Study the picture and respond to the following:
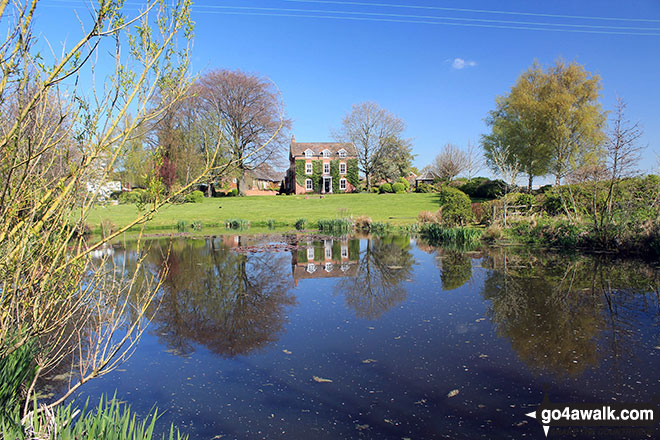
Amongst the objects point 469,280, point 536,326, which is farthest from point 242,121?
point 536,326

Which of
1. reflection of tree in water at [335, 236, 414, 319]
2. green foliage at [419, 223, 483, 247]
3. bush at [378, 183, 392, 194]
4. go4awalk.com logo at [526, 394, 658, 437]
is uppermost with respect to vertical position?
bush at [378, 183, 392, 194]

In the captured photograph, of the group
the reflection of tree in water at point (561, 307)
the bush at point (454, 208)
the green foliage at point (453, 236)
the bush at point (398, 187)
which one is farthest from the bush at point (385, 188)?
the reflection of tree in water at point (561, 307)

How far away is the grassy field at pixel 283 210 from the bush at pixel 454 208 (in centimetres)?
533

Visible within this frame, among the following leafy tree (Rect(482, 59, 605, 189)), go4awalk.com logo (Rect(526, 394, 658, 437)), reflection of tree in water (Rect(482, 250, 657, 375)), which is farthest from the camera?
leafy tree (Rect(482, 59, 605, 189))

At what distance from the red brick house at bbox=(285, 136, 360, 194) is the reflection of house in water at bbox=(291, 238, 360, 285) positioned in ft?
117

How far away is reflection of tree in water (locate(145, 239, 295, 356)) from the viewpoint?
5.73 metres

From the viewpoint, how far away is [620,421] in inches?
137

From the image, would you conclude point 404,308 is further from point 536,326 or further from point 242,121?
point 242,121

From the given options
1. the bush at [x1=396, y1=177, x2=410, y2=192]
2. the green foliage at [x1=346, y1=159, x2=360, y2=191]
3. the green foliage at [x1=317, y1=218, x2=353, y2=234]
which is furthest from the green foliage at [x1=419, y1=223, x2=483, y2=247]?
the green foliage at [x1=346, y1=159, x2=360, y2=191]

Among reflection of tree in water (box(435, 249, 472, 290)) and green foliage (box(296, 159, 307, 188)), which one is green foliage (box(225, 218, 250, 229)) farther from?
green foliage (box(296, 159, 307, 188))

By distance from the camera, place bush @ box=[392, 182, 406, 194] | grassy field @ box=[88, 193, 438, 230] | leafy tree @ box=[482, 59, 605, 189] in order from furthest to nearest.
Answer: bush @ box=[392, 182, 406, 194]
leafy tree @ box=[482, 59, 605, 189]
grassy field @ box=[88, 193, 438, 230]

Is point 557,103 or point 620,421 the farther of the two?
point 557,103

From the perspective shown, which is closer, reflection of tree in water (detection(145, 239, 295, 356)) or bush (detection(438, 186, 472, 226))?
reflection of tree in water (detection(145, 239, 295, 356))

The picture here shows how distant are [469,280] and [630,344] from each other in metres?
4.15
